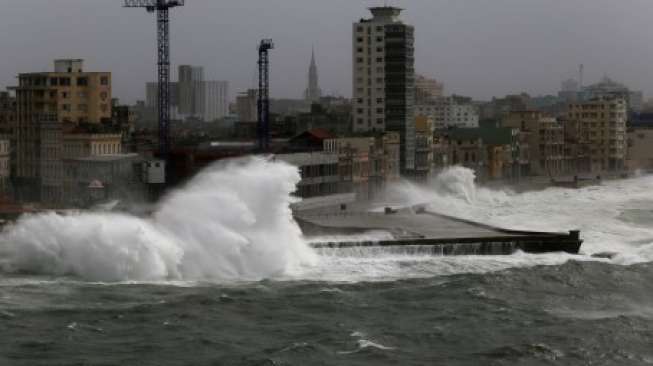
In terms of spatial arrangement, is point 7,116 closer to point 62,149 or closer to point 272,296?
point 62,149

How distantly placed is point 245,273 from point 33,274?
7710mm

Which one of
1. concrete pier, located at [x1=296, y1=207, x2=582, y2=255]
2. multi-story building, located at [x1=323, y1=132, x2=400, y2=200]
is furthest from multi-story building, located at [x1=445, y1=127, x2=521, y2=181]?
concrete pier, located at [x1=296, y1=207, x2=582, y2=255]

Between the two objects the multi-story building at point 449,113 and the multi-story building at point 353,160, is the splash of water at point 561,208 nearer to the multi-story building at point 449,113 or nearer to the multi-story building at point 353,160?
the multi-story building at point 353,160

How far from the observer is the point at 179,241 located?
50.7m

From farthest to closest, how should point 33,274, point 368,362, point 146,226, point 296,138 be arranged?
point 296,138 < point 146,226 < point 33,274 < point 368,362

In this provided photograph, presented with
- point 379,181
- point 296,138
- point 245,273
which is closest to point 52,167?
point 296,138

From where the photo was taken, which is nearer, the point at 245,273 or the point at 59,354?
the point at 59,354

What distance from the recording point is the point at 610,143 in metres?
147

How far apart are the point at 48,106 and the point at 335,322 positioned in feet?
158

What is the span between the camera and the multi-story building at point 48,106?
79625 millimetres

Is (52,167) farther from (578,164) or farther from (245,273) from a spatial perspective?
(578,164)

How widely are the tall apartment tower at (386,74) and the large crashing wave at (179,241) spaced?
1990 inches

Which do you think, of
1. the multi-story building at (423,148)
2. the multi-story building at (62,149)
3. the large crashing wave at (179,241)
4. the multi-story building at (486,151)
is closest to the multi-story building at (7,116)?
the multi-story building at (62,149)

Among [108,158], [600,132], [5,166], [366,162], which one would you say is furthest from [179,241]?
[600,132]
